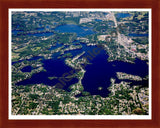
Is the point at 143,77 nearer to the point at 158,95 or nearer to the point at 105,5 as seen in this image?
the point at 158,95

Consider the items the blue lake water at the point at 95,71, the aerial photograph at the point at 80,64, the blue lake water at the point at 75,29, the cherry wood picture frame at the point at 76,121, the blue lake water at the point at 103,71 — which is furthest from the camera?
the blue lake water at the point at 75,29

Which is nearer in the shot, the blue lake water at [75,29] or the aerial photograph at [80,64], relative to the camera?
the aerial photograph at [80,64]

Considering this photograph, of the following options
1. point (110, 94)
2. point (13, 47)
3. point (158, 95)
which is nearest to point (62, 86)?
point (110, 94)

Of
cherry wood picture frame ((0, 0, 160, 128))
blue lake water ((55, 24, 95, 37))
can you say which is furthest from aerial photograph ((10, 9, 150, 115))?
cherry wood picture frame ((0, 0, 160, 128))

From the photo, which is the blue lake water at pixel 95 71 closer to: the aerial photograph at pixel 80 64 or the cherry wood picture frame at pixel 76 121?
the aerial photograph at pixel 80 64

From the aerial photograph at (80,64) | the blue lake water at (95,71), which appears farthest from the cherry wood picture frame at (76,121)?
the blue lake water at (95,71)

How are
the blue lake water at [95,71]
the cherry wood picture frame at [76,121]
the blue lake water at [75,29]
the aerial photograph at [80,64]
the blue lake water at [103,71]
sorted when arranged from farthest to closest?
1. the blue lake water at [75,29]
2. the blue lake water at [95,71]
3. the blue lake water at [103,71]
4. the aerial photograph at [80,64]
5. the cherry wood picture frame at [76,121]

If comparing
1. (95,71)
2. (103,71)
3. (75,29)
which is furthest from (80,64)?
(75,29)

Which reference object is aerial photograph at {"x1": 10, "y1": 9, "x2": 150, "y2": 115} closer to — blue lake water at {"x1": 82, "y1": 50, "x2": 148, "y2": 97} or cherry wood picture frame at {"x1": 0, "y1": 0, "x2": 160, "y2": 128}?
blue lake water at {"x1": 82, "y1": 50, "x2": 148, "y2": 97}

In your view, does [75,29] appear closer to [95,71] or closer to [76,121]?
[95,71]
